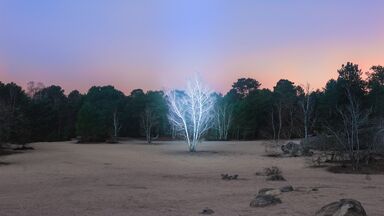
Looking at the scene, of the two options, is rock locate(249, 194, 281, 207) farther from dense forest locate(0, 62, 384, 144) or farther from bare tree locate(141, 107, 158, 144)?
bare tree locate(141, 107, 158, 144)

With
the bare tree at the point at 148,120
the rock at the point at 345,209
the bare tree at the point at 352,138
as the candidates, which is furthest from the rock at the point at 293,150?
the bare tree at the point at 148,120

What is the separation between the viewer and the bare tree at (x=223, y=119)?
90.3 metres

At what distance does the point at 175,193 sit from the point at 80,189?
4066 millimetres

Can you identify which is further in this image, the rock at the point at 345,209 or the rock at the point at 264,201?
the rock at the point at 264,201

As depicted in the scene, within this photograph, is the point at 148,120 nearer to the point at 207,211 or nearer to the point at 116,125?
the point at 116,125

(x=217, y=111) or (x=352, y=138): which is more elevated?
(x=217, y=111)

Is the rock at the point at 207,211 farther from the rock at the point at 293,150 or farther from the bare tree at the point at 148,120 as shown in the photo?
the bare tree at the point at 148,120

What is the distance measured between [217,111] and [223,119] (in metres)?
2.35

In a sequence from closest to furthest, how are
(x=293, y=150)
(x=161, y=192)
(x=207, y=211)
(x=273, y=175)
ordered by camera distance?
(x=207, y=211) → (x=161, y=192) → (x=273, y=175) → (x=293, y=150)

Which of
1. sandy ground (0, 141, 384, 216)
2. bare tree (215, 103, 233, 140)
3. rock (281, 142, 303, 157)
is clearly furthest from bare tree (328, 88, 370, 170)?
bare tree (215, 103, 233, 140)

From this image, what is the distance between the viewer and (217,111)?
9081cm

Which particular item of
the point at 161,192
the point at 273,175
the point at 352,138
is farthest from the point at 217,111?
the point at 161,192

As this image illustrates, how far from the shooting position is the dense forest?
2963 inches

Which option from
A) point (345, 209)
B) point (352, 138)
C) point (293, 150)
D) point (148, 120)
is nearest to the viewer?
point (345, 209)
